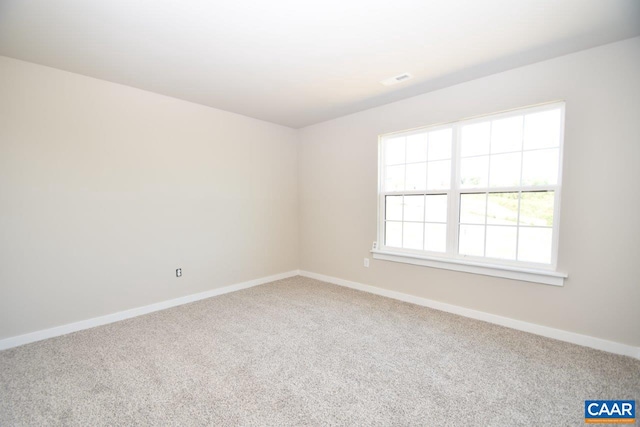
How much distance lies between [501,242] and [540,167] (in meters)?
0.81

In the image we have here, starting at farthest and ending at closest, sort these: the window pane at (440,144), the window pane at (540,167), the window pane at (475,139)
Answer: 1. the window pane at (440,144)
2. the window pane at (475,139)
3. the window pane at (540,167)

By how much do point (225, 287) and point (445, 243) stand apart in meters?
2.98

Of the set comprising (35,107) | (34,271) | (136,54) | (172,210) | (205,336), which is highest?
(136,54)

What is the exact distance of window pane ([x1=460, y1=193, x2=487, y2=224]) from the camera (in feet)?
9.89

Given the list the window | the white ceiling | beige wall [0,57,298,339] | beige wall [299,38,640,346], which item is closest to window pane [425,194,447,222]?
the window

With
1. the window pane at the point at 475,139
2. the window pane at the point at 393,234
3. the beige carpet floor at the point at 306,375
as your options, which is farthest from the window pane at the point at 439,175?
the beige carpet floor at the point at 306,375

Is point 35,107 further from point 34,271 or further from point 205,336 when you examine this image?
point 205,336

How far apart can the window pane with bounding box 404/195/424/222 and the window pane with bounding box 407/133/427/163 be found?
48 cm

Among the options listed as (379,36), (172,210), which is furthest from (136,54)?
(379,36)

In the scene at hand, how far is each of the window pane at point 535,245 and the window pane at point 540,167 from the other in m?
0.47

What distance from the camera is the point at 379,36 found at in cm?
215

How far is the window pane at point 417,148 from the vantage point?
11.3ft

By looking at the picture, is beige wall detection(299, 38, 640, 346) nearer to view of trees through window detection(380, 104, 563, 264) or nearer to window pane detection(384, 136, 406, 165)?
view of trees through window detection(380, 104, 563, 264)

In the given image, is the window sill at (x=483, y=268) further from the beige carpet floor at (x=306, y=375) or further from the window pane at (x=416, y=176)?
the window pane at (x=416, y=176)
